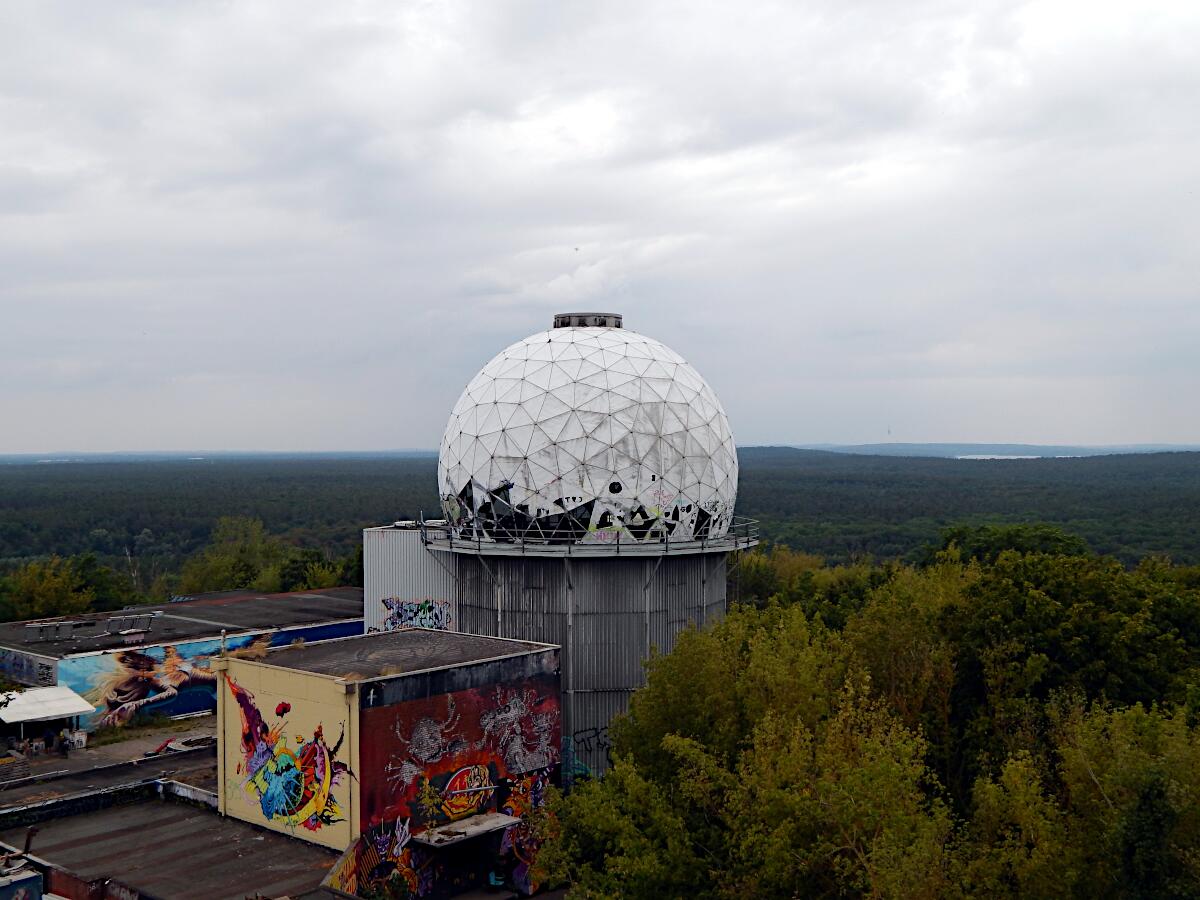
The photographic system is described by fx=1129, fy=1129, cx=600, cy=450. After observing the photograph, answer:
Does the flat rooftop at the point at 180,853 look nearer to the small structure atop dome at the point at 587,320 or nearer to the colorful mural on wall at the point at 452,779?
the colorful mural on wall at the point at 452,779

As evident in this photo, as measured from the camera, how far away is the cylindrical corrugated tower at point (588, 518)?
30000 mm

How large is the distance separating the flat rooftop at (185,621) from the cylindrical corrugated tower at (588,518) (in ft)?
47.0

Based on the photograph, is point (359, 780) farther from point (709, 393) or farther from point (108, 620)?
point (108, 620)

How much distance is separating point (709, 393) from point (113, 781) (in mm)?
19377

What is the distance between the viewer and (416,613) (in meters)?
33.3

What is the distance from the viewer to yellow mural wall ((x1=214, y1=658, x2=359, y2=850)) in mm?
22750

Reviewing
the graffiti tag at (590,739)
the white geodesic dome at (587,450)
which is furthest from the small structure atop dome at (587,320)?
the graffiti tag at (590,739)

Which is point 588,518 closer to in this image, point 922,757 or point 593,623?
point 593,623

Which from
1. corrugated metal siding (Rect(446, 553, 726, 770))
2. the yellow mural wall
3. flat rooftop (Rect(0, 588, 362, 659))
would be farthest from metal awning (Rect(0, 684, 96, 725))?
corrugated metal siding (Rect(446, 553, 726, 770))

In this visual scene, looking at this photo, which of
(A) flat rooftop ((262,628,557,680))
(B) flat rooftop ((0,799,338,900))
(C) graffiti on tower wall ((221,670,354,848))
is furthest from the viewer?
(A) flat rooftop ((262,628,557,680))

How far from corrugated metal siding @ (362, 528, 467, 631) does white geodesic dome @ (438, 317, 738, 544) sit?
142 cm

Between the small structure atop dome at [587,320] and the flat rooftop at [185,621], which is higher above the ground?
the small structure atop dome at [587,320]

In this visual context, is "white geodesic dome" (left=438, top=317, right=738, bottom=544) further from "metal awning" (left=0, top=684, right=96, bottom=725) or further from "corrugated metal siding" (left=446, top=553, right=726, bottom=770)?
"metal awning" (left=0, top=684, right=96, bottom=725)

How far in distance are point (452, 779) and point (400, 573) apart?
1050 centimetres
